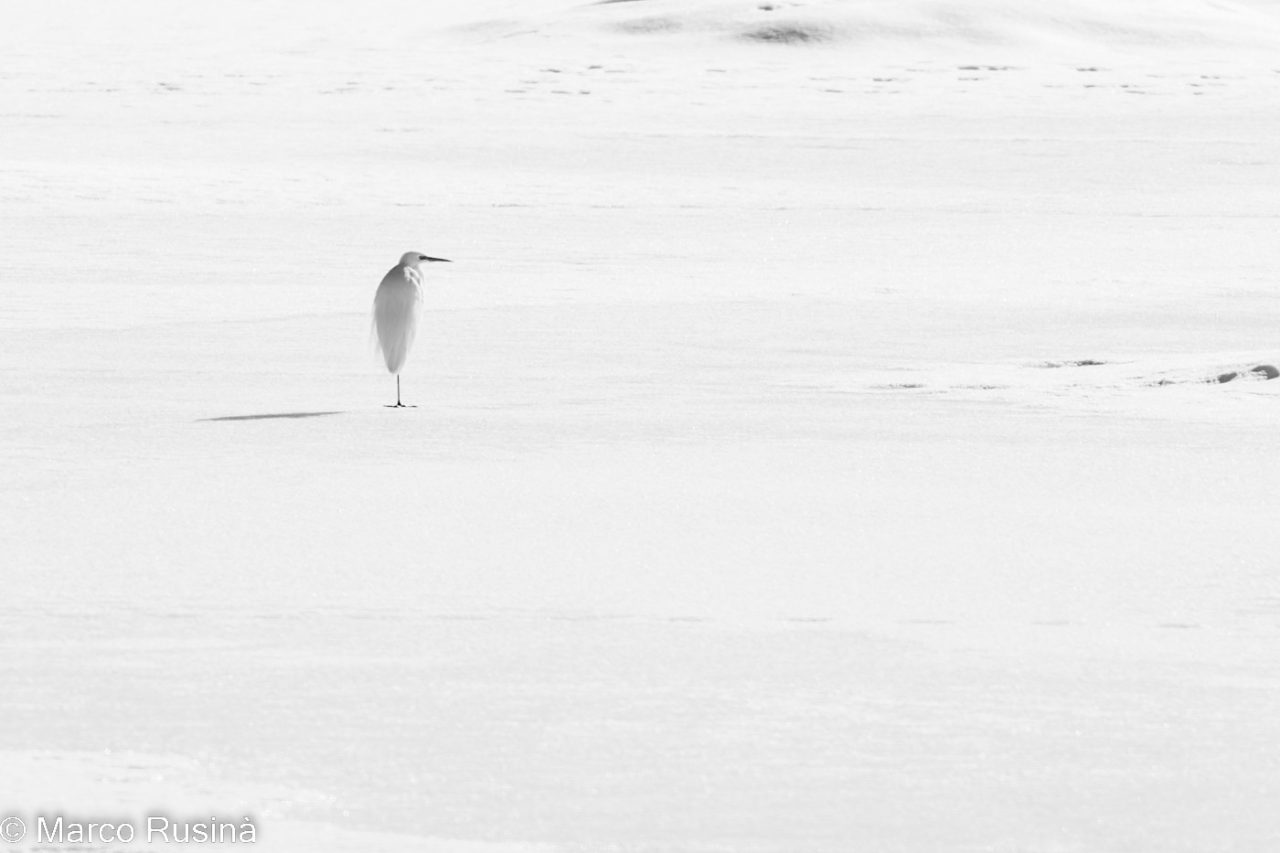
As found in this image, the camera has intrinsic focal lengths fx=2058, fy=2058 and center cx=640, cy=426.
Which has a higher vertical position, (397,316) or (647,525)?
(397,316)

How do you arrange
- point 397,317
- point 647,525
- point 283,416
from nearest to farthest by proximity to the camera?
point 647,525 → point 283,416 → point 397,317

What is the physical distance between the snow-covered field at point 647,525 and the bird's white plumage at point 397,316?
286 millimetres

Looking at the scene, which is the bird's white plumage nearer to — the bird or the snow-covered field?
the bird

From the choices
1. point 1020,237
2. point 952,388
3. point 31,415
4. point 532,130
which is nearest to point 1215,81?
point 532,130

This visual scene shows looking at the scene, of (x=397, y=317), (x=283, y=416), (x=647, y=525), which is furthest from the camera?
(x=397, y=317)

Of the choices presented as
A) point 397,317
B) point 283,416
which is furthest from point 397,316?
A: point 283,416

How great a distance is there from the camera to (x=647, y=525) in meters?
4.13

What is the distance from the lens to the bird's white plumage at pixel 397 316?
5.88 meters

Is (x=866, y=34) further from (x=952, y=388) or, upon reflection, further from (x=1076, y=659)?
(x=1076, y=659)

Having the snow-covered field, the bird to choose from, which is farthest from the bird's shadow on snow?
the bird

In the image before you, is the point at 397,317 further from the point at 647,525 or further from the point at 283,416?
the point at 647,525

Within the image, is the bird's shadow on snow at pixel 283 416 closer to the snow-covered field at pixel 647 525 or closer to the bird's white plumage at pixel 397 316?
the snow-covered field at pixel 647 525

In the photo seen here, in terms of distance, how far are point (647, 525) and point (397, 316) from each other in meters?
1.96

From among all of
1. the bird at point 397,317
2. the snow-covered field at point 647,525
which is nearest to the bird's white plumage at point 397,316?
the bird at point 397,317
